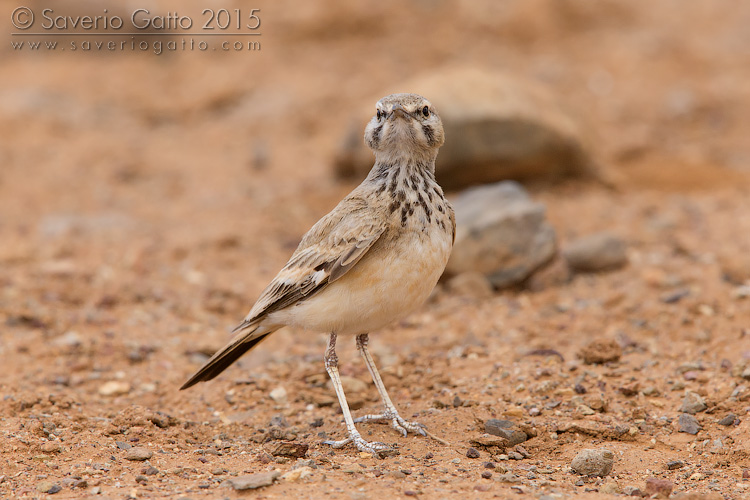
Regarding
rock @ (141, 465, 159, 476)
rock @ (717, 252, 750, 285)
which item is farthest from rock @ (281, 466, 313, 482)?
rock @ (717, 252, 750, 285)

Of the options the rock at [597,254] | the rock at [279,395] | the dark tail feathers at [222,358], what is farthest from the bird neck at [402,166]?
the rock at [597,254]

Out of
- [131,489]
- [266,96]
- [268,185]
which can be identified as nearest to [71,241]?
[268,185]

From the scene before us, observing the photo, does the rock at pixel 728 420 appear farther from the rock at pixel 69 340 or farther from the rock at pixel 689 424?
the rock at pixel 69 340

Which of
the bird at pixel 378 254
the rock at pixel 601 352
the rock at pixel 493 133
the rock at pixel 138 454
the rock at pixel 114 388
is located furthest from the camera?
the rock at pixel 493 133

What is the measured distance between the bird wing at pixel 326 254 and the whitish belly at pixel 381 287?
88 millimetres

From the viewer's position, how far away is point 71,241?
36.6ft

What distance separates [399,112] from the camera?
19.5 ft

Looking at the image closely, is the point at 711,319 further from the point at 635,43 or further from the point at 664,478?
the point at 635,43

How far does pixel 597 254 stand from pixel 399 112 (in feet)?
14.1

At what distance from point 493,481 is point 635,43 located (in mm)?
14290

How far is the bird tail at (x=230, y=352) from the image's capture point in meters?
6.32

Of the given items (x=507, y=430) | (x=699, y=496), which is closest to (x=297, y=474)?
(x=507, y=430)

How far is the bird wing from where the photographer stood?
229 inches

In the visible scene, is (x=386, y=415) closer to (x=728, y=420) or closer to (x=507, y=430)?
(x=507, y=430)
